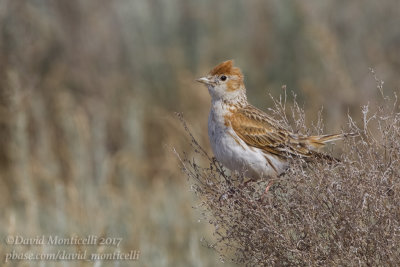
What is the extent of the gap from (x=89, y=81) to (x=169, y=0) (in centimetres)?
180

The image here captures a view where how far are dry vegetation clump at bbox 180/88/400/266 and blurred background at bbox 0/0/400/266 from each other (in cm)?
512

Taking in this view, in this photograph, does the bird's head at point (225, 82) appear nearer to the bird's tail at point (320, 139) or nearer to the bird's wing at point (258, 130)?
the bird's wing at point (258, 130)

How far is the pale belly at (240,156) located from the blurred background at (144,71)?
357cm

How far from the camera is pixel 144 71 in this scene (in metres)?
12.1

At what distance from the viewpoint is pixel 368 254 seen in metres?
3.94

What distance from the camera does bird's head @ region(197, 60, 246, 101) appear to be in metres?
6.20

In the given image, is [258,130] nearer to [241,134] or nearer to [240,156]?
[241,134]

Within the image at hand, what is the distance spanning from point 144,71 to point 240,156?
6.56 m

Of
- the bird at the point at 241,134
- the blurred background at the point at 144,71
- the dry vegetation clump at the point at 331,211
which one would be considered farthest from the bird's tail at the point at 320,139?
the blurred background at the point at 144,71

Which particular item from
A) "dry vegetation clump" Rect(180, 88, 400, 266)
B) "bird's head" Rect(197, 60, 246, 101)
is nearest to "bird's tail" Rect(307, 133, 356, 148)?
"dry vegetation clump" Rect(180, 88, 400, 266)

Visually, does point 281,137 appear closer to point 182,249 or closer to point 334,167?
point 334,167

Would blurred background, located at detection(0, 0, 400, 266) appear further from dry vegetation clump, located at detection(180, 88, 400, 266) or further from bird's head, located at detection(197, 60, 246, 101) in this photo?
dry vegetation clump, located at detection(180, 88, 400, 266)

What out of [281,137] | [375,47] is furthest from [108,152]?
[281,137]

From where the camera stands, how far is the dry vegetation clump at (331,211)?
3881 millimetres
